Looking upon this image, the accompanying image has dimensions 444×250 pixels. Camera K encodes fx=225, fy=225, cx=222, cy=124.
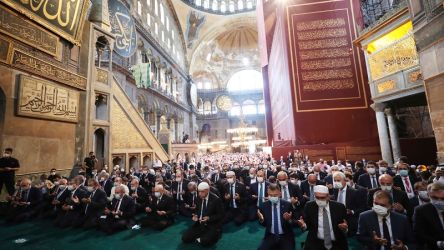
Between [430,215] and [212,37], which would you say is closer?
[430,215]

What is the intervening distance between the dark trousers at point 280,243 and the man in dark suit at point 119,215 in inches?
105

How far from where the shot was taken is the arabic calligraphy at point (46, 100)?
6.25m

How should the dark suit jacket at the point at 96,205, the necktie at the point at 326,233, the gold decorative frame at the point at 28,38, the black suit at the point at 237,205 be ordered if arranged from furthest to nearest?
1. the gold decorative frame at the point at 28,38
2. the black suit at the point at 237,205
3. the dark suit jacket at the point at 96,205
4. the necktie at the point at 326,233

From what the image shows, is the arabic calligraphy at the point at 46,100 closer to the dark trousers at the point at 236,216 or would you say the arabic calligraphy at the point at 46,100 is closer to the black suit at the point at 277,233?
the dark trousers at the point at 236,216

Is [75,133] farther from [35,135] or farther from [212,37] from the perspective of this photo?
[212,37]

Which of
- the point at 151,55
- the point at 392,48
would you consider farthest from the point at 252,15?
the point at 392,48

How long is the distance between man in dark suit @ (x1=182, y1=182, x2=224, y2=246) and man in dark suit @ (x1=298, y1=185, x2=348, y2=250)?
4.79 feet

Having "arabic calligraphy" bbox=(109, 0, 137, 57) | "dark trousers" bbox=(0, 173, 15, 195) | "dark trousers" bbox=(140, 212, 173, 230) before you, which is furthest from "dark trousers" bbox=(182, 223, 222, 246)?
"arabic calligraphy" bbox=(109, 0, 137, 57)

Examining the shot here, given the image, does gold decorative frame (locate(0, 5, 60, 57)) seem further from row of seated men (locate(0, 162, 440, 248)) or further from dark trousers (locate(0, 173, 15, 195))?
row of seated men (locate(0, 162, 440, 248))

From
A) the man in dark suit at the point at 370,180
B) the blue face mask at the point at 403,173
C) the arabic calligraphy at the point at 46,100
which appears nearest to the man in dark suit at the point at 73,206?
the arabic calligraphy at the point at 46,100

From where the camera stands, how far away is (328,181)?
4.73 m

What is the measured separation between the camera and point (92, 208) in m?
4.39

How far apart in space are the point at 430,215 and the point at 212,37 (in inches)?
1226

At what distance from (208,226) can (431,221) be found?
2.76 m
